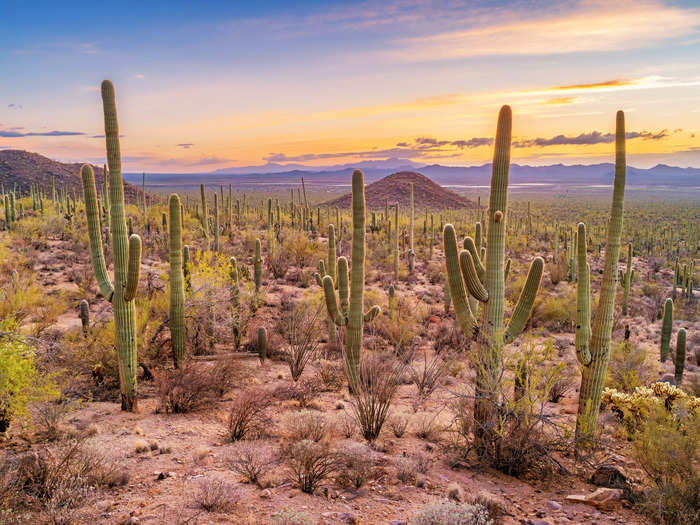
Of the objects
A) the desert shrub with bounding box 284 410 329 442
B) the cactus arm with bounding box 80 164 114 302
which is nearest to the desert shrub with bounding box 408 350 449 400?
the desert shrub with bounding box 284 410 329 442

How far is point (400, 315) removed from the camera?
16.2 m

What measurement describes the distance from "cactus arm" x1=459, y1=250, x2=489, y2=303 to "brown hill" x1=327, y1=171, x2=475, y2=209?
67745 millimetres

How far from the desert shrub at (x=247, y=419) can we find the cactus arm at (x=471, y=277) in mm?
4123

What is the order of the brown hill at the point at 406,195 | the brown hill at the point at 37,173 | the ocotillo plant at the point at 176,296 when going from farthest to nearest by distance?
the brown hill at the point at 406,195
the brown hill at the point at 37,173
the ocotillo plant at the point at 176,296

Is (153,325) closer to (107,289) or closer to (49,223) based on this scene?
(107,289)

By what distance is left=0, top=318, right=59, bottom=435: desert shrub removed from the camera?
6916 mm

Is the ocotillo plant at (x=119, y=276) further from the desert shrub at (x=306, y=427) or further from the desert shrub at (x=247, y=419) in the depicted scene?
the desert shrub at (x=306, y=427)

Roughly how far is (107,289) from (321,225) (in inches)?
1220

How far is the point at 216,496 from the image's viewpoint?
18.7ft

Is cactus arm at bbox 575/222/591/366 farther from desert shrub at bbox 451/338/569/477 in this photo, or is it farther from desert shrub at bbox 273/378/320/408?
desert shrub at bbox 273/378/320/408

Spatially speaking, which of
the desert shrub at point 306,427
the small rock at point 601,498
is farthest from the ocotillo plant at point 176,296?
the small rock at point 601,498

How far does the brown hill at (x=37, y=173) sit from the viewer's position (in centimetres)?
Result: 6769

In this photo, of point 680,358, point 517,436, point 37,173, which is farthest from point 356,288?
point 37,173

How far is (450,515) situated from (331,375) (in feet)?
20.3
